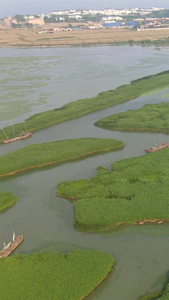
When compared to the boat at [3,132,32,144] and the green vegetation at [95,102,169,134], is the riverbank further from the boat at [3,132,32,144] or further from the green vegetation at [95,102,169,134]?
the boat at [3,132,32,144]

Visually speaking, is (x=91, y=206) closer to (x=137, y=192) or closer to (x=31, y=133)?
(x=137, y=192)

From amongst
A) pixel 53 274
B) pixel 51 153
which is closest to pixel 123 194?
pixel 53 274

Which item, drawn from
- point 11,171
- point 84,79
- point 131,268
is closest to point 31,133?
point 11,171

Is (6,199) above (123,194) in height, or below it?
above

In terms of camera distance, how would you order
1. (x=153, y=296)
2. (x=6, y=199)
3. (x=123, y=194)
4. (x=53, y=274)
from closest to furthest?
(x=153, y=296) < (x=53, y=274) < (x=123, y=194) < (x=6, y=199)

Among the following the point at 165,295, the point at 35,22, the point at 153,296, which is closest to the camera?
the point at 165,295

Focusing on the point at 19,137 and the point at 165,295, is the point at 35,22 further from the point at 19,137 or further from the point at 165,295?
the point at 165,295

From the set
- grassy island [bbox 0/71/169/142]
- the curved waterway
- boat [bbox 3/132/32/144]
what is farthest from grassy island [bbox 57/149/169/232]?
grassy island [bbox 0/71/169/142]
